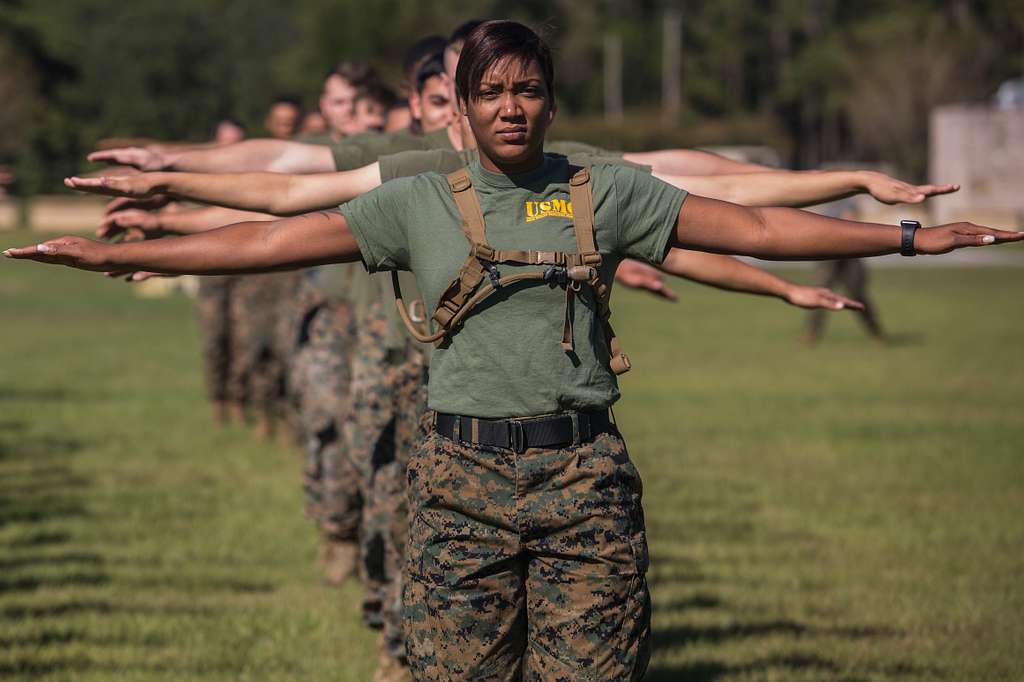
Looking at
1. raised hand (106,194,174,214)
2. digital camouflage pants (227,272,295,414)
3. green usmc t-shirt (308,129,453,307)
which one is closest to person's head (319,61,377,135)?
green usmc t-shirt (308,129,453,307)

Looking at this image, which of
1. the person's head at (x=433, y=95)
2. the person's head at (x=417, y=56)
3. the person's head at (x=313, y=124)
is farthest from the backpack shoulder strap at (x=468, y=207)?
the person's head at (x=313, y=124)

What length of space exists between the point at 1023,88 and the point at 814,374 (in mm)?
48991

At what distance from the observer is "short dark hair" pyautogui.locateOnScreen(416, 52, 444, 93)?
679 cm

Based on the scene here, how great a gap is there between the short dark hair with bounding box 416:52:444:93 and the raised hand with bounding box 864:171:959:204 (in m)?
2.06

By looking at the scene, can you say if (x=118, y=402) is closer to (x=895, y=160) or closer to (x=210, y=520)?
(x=210, y=520)

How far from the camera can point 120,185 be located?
15.7 ft

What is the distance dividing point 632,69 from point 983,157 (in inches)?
2137

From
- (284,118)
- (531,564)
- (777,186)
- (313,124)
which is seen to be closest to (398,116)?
(777,186)

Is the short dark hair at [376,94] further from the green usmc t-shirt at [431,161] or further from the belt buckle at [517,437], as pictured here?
the belt buckle at [517,437]

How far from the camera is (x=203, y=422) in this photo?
16.9 meters

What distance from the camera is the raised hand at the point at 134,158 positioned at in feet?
17.2

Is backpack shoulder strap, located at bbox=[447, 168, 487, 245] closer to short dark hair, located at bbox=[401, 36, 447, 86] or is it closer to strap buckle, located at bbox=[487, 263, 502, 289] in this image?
strap buckle, located at bbox=[487, 263, 502, 289]

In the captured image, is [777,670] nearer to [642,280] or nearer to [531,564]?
[642,280]

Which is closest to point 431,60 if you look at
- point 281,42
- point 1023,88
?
point 1023,88
